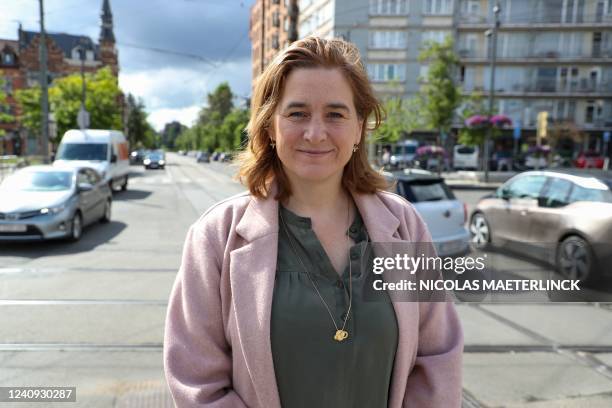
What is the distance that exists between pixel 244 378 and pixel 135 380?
246 centimetres

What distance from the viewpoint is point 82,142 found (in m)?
19.0

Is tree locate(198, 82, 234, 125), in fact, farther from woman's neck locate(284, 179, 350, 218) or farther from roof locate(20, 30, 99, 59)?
woman's neck locate(284, 179, 350, 218)

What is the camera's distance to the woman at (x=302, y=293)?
1.65 meters

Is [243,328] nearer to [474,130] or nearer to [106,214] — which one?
[106,214]

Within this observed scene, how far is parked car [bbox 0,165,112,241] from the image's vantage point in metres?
8.86

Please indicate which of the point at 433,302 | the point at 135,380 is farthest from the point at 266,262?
the point at 135,380

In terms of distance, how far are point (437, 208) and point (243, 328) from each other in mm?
6400

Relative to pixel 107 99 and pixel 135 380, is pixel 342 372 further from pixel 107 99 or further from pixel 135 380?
pixel 107 99

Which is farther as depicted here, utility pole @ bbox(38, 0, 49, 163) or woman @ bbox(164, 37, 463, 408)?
utility pole @ bbox(38, 0, 49, 163)

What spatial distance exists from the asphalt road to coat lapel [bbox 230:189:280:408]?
2.19 metres

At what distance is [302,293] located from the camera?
1690mm

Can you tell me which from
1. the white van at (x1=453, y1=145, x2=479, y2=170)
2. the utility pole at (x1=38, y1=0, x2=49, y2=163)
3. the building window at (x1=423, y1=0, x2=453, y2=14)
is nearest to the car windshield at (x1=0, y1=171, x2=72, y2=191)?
the utility pole at (x1=38, y1=0, x2=49, y2=163)

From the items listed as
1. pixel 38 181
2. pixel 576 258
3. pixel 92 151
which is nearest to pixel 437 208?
pixel 576 258

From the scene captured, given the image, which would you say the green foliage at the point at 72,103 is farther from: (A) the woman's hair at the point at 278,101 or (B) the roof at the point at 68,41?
(A) the woman's hair at the point at 278,101
